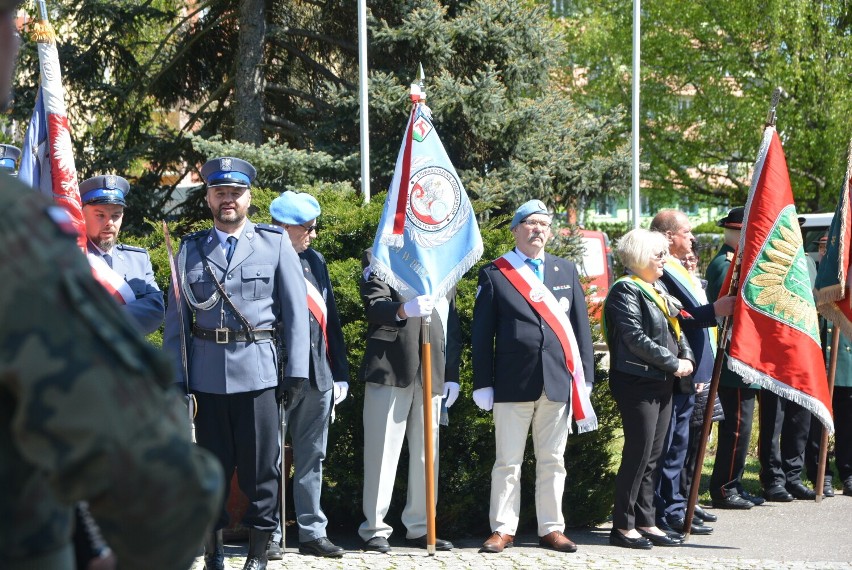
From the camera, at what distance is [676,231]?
26.0ft

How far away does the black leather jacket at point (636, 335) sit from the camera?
267 inches

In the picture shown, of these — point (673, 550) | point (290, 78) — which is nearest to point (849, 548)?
point (673, 550)

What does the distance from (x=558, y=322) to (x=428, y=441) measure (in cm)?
108

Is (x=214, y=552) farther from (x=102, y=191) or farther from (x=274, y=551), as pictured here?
(x=102, y=191)

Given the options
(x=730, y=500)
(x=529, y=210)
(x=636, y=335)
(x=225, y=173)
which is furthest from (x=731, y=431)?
(x=225, y=173)

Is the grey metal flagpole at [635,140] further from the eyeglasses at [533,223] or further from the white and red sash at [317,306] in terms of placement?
the white and red sash at [317,306]

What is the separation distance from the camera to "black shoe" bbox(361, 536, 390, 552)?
260 inches

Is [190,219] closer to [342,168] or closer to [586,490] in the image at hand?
[342,168]

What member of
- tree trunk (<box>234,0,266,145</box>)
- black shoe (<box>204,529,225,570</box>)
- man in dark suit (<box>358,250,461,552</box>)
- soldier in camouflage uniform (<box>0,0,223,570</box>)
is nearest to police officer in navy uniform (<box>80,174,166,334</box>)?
black shoe (<box>204,529,225,570</box>)

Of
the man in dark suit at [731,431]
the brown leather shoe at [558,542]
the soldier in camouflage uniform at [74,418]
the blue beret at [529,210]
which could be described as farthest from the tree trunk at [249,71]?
the soldier in camouflage uniform at [74,418]

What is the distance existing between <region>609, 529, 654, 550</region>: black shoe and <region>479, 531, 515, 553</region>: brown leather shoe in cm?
69

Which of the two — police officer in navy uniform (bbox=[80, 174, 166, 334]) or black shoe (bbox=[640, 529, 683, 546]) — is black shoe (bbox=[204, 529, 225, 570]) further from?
black shoe (bbox=[640, 529, 683, 546])

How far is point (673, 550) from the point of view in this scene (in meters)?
6.92

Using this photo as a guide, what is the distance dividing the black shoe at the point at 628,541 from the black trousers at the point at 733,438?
1.52m
